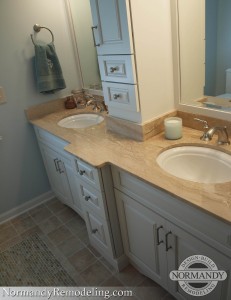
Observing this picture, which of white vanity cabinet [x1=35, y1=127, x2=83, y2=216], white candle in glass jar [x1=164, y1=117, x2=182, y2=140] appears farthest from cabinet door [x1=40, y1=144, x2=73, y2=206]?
white candle in glass jar [x1=164, y1=117, x2=182, y2=140]

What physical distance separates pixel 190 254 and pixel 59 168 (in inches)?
47.3

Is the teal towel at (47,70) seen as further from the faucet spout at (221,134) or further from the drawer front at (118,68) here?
the faucet spout at (221,134)

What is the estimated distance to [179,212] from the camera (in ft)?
3.26

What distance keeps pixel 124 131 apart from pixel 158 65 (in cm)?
42

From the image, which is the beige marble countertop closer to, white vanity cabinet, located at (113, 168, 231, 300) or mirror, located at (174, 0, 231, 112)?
white vanity cabinet, located at (113, 168, 231, 300)

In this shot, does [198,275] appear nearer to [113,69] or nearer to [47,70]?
[113,69]

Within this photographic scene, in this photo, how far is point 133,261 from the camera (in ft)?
4.94

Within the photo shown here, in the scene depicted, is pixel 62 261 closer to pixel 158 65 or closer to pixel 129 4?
pixel 158 65

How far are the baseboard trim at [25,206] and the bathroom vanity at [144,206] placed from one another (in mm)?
602

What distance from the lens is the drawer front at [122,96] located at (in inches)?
51.6

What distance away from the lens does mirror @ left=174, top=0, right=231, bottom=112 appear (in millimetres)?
1203

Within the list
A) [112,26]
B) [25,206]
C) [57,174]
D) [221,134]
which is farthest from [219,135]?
[25,206]

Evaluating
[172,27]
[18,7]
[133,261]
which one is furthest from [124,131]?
[18,7]

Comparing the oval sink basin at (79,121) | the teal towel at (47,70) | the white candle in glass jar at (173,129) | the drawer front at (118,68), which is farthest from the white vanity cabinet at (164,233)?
the teal towel at (47,70)
